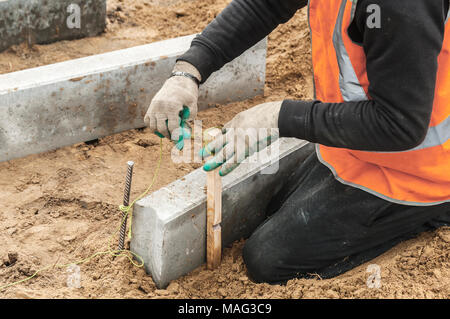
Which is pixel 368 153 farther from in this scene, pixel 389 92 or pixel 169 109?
pixel 169 109

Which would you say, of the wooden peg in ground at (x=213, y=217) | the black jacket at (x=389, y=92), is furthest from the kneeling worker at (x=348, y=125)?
the wooden peg in ground at (x=213, y=217)

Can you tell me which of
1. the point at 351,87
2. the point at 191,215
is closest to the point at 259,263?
the point at 191,215

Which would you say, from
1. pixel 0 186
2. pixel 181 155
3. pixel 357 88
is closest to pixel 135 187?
pixel 181 155

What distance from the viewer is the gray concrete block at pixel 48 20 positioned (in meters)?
4.29

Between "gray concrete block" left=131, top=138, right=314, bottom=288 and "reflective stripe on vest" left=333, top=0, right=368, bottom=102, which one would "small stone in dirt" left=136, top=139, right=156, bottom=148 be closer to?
"gray concrete block" left=131, top=138, right=314, bottom=288

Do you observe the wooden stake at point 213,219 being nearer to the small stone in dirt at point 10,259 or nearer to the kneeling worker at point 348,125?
the kneeling worker at point 348,125

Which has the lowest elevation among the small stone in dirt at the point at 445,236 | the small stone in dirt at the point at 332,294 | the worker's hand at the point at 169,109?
the small stone in dirt at the point at 332,294

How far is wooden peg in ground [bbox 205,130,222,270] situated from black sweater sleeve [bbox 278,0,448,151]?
1.39 ft

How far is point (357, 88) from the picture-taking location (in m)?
2.23

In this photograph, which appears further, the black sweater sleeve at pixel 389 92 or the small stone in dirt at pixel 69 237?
the small stone in dirt at pixel 69 237

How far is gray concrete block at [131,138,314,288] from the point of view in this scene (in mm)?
2477

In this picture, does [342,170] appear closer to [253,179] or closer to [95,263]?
[253,179]

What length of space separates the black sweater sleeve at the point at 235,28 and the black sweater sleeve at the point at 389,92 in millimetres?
647

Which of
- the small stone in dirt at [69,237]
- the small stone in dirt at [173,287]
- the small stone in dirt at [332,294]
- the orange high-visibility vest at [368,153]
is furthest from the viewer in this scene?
the small stone in dirt at [69,237]
